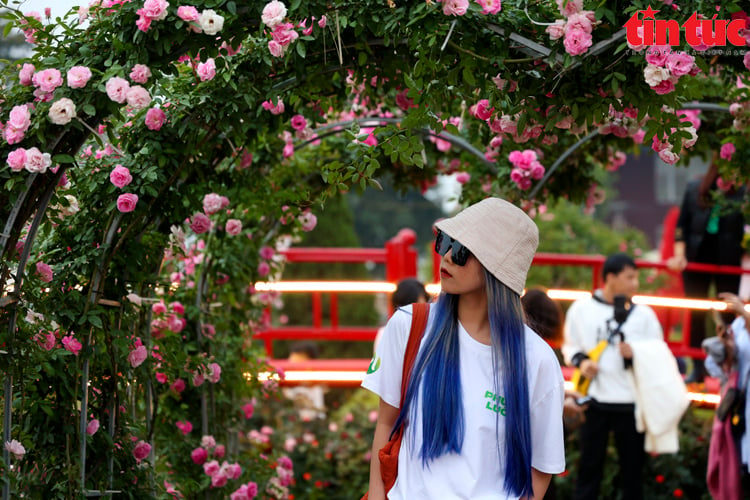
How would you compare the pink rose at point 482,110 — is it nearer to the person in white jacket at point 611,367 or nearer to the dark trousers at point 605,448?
the person in white jacket at point 611,367

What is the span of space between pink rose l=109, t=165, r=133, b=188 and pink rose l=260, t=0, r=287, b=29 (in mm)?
745

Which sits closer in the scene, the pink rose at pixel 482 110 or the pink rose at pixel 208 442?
the pink rose at pixel 482 110

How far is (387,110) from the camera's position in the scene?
14.2 ft

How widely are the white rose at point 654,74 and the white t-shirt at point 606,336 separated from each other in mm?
2678

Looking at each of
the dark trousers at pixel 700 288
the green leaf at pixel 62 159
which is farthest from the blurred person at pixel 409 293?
the dark trousers at pixel 700 288

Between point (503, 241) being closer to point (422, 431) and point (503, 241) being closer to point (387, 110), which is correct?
point (422, 431)

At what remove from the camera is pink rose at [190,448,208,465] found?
4.11m

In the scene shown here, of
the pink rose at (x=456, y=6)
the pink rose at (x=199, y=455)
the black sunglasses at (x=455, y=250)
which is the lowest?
the pink rose at (x=199, y=455)

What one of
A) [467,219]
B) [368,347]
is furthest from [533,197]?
[368,347]

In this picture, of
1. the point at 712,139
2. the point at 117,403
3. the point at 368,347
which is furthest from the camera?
the point at 368,347

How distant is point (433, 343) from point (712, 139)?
122 inches

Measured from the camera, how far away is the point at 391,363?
7.50ft

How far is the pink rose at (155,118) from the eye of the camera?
299 cm

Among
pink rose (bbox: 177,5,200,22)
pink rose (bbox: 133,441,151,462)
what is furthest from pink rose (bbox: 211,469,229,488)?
pink rose (bbox: 177,5,200,22)
